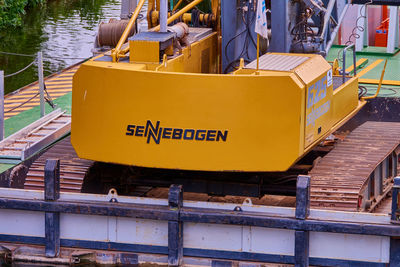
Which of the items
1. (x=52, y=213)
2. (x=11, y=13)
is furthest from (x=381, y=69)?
(x=11, y=13)

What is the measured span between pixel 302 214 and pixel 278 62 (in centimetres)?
192

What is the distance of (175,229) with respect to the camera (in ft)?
34.4

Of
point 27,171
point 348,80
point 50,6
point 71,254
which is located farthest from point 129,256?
point 50,6

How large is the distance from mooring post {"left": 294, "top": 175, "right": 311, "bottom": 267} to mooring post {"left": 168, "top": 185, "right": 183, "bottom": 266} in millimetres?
1283

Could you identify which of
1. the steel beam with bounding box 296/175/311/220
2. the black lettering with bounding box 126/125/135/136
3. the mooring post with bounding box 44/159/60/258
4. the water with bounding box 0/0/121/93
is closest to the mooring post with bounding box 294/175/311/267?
the steel beam with bounding box 296/175/311/220

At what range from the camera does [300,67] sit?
35.4 ft

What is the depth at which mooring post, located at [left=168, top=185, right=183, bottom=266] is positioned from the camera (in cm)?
1048

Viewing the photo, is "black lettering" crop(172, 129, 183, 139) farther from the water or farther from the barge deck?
the water

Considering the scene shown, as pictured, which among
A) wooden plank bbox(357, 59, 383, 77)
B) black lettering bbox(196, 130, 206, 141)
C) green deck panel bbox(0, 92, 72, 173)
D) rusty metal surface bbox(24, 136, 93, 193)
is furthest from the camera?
wooden plank bbox(357, 59, 383, 77)

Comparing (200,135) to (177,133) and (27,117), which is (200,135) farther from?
(27,117)

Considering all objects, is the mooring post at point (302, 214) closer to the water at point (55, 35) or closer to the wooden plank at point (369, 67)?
the wooden plank at point (369, 67)

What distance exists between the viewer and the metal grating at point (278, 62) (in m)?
10.8

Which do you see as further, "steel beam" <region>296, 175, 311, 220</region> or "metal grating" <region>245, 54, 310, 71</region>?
"metal grating" <region>245, 54, 310, 71</region>

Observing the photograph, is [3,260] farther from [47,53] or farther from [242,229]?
[47,53]
